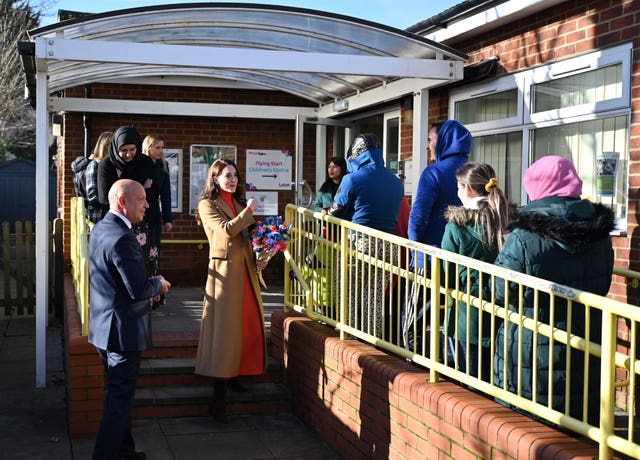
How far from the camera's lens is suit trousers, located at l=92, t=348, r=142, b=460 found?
16.5 feet

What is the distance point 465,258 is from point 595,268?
2.25ft

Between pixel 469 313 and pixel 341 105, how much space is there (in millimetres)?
5800

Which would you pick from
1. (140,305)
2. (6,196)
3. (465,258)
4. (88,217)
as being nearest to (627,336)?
(465,258)

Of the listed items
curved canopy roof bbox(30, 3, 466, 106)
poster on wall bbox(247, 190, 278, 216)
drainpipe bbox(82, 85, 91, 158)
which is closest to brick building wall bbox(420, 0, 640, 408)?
curved canopy roof bbox(30, 3, 466, 106)

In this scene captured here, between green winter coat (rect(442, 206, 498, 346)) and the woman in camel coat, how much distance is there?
189 cm

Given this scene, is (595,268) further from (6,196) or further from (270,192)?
(6,196)

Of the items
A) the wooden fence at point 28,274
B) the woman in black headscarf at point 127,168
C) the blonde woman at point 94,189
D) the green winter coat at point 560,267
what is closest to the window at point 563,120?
the green winter coat at point 560,267

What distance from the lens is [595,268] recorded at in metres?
3.95

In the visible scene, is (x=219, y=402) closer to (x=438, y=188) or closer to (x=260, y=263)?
(x=260, y=263)

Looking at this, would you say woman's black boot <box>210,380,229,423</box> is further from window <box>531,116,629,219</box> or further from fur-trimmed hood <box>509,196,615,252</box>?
fur-trimmed hood <box>509,196,615,252</box>

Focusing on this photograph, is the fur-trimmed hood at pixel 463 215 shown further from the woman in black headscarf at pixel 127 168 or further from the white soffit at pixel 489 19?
the woman in black headscarf at pixel 127 168

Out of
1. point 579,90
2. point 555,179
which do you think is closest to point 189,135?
point 579,90

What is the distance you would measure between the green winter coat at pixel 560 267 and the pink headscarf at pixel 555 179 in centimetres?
6

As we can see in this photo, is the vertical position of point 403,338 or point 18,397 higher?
point 403,338
